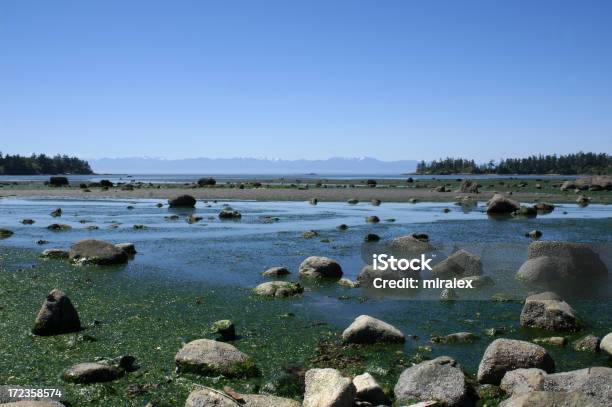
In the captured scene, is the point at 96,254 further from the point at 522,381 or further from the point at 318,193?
the point at 318,193

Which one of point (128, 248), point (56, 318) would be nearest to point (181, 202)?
point (128, 248)

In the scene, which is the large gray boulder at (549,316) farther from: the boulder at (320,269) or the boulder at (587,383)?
the boulder at (320,269)

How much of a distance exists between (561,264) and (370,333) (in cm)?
767

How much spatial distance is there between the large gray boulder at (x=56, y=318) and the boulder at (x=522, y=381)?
7.76 m

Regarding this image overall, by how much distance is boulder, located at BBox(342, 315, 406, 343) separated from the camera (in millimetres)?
10070

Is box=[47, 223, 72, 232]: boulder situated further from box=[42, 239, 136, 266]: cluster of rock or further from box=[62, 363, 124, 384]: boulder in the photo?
box=[62, 363, 124, 384]: boulder

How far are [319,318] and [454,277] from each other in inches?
210

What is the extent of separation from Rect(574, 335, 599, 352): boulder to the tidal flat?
0.15 metres

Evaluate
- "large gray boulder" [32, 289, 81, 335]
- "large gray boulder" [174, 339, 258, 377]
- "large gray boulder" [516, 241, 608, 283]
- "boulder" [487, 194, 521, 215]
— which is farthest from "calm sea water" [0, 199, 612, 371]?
"large gray boulder" [32, 289, 81, 335]

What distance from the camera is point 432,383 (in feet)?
25.0

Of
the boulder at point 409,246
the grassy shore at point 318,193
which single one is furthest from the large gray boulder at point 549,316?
the grassy shore at point 318,193

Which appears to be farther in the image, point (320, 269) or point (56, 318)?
point (320, 269)

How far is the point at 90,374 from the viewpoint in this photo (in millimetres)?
8375

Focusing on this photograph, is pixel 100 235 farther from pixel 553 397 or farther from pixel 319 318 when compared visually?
pixel 553 397
